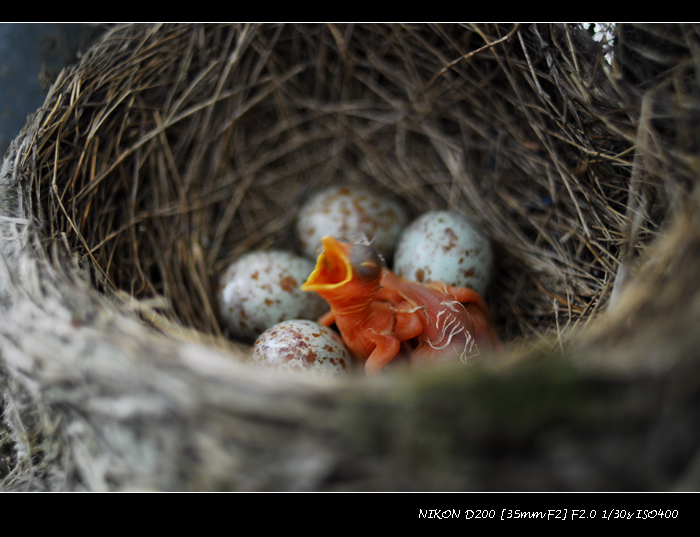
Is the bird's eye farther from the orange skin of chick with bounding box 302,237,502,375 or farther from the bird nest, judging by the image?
the bird nest

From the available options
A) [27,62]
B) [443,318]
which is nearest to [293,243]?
[443,318]

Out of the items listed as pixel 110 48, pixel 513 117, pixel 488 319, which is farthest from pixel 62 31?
pixel 488 319

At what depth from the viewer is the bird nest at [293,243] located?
0.75 meters

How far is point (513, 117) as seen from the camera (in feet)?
5.54

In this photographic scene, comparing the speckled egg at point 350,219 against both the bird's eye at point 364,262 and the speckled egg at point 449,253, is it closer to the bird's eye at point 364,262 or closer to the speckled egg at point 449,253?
the speckled egg at point 449,253

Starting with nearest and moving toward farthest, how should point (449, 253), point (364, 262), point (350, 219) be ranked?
point (364, 262)
point (449, 253)
point (350, 219)

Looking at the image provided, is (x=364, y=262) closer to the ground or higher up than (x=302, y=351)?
higher up

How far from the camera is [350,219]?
A: 172 cm

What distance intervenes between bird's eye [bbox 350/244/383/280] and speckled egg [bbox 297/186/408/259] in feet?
1.23

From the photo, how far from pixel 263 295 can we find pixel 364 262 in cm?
48

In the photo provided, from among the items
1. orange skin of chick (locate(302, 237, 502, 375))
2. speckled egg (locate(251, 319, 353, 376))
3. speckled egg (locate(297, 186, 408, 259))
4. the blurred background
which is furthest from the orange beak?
the blurred background

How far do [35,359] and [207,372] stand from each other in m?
0.48

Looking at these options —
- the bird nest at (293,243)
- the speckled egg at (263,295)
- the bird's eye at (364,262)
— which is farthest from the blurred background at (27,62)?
the bird's eye at (364,262)

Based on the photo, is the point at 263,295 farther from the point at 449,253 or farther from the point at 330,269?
the point at 449,253
